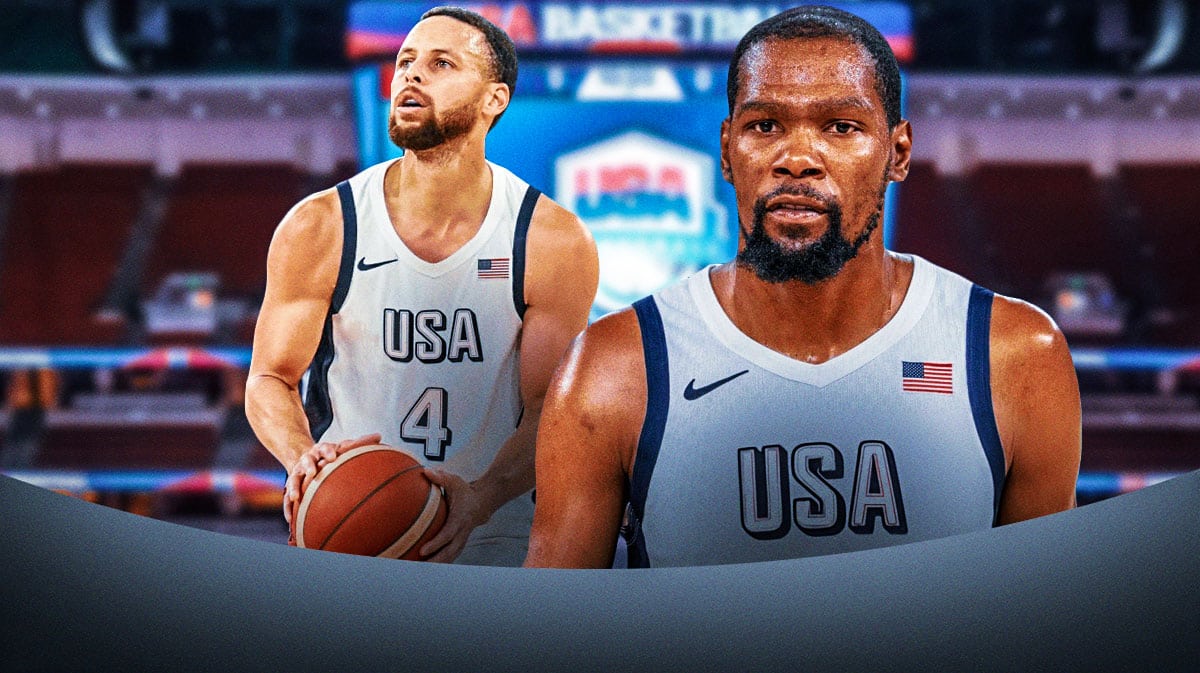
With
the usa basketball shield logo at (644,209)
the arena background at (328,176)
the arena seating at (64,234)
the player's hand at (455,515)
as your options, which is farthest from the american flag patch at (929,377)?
the arena seating at (64,234)

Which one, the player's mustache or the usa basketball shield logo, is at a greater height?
the player's mustache

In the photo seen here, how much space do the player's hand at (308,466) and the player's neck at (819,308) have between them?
52cm

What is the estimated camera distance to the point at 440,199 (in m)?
1.76

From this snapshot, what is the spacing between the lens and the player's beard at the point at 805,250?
1.29m

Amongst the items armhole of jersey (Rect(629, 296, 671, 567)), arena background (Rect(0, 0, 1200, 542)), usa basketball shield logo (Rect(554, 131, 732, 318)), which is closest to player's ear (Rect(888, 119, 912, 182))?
armhole of jersey (Rect(629, 296, 671, 567))

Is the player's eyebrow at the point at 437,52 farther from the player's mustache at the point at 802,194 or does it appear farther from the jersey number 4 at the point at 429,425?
the player's mustache at the point at 802,194

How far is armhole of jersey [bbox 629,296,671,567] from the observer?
137 centimetres

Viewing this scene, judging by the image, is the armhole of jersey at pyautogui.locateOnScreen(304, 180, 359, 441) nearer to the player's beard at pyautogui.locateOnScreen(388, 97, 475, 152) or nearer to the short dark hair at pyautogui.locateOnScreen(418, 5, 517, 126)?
the player's beard at pyautogui.locateOnScreen(388, 97, 475, 152)

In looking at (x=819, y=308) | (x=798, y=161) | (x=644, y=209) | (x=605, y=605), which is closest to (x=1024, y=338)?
(x=819, y=308)

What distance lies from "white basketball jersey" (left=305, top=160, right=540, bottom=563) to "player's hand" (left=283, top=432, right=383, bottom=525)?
0.16 metres

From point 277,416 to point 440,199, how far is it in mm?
374

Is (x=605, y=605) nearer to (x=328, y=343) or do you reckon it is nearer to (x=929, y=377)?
(x=929, y=377)

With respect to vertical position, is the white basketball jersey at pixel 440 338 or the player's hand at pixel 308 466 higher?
the white basketball jersey at pixel 440 338

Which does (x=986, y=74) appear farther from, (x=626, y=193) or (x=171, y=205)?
(x=171, y=205)
